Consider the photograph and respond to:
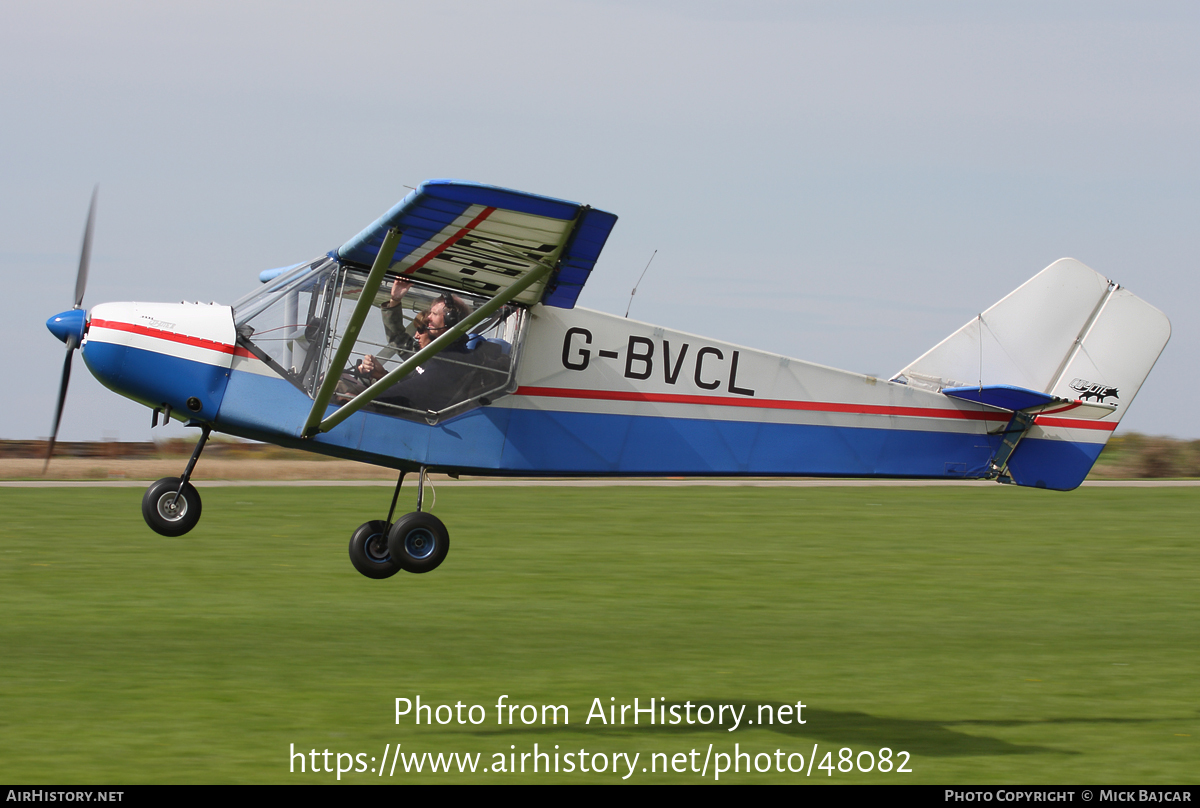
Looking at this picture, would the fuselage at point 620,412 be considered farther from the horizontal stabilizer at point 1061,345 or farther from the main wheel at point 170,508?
the main wheel at point 170,508

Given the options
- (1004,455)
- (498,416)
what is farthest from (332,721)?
(1004,455)

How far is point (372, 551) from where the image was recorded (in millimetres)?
11125

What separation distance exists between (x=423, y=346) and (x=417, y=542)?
1.75 meters

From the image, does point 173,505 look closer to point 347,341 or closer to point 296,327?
point 296,327

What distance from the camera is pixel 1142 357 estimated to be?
42.2ft

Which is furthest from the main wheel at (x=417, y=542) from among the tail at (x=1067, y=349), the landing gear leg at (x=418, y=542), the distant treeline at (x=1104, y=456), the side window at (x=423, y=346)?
the distant treeline at (x=1104, y=456)

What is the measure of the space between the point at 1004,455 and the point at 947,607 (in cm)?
414

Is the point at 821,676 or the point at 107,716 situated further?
the point at 821,676

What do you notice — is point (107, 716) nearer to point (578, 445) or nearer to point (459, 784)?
point (459, 784)

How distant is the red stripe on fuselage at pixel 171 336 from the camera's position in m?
10.3

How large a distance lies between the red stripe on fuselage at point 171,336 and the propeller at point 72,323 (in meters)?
0.22

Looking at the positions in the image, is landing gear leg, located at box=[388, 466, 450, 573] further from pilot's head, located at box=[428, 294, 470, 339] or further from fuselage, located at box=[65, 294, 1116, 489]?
pilot's head, located at box=[428, 294, 470, 339]

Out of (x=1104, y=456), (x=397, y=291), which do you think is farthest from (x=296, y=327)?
(x=1104, y=456)

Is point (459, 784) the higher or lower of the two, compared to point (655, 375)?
lower
